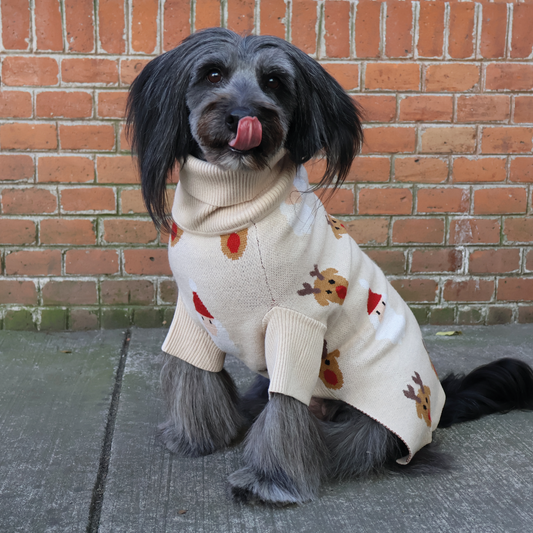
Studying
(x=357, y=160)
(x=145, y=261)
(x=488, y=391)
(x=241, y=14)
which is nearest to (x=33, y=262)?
(x=145, y=261)

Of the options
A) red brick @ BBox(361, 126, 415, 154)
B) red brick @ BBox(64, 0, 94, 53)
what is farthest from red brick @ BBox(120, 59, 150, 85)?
red brick @ BBox(361, 126, 415, 154)

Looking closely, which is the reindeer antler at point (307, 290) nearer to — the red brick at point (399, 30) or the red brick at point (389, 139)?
the red brick at point (389, 139)

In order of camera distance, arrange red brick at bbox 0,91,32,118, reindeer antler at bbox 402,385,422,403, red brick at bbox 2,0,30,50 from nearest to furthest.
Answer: reindeer antler at bbox 402,385,422,403 < red brick at bbox 2,0,30,50 < red brick at bbox 0,91,32,118

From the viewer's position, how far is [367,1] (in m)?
2.90

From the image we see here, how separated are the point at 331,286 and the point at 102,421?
105 cm

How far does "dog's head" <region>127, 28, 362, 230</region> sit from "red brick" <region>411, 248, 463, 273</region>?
1.52 meters

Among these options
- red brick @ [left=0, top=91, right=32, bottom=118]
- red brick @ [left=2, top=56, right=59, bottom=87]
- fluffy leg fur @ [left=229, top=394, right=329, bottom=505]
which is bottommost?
fluffy leg fur @ [left=229, top=394, right=329, bottom=505]

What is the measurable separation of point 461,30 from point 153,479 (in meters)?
2.49

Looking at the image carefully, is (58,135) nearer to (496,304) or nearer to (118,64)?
(118,64)

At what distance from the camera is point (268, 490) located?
1734 millimetres

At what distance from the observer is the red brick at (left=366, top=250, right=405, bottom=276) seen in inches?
125

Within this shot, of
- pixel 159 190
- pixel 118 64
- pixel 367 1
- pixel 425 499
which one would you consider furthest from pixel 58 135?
pixel 425 499

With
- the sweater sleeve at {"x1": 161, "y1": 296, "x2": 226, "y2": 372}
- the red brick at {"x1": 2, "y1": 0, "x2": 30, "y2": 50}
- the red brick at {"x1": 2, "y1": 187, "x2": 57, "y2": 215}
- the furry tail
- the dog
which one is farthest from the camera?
the red brick at {"x1": 2, "y1": 187, "x2": 57, "y2": 215}

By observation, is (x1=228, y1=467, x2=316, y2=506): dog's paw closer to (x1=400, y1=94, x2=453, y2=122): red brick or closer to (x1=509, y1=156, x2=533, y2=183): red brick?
(x1=400, y1=94, x2=453, y2=122): red brick
